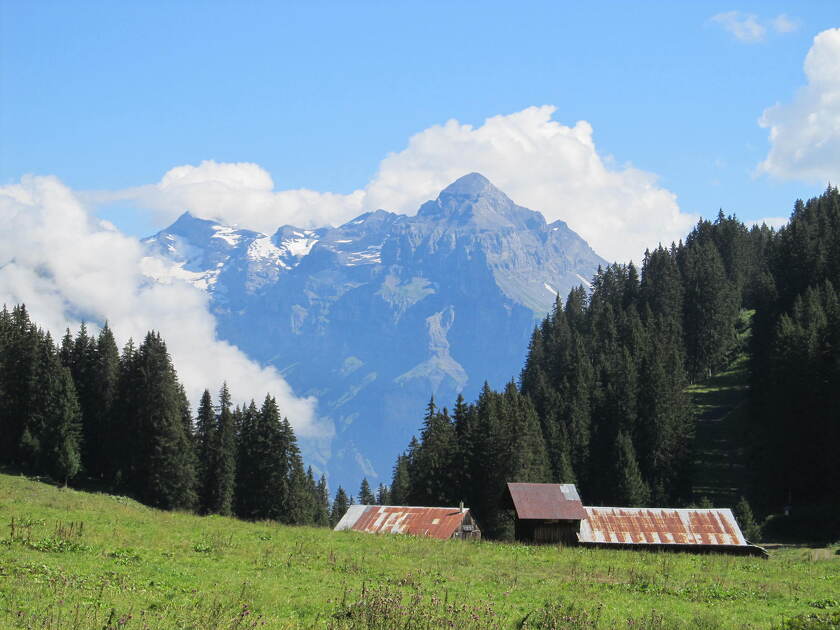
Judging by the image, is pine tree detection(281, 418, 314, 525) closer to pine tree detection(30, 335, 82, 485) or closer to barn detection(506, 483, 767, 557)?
pine tree detection(30, 335, 82, 485)

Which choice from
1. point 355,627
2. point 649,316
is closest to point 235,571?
point 355,627

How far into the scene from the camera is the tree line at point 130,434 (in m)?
79.6

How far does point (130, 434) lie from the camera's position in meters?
82.4

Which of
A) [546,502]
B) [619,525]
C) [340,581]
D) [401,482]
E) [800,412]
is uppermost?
[800,412]

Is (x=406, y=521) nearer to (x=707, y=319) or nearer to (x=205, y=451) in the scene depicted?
(x=205, y=451)

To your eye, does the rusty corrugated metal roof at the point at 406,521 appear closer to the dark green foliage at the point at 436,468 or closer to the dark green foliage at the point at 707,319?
the dark green foliage at the point at 436,468

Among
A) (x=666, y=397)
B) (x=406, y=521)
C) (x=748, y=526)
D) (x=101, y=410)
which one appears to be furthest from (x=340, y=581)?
(x=666, y=397)

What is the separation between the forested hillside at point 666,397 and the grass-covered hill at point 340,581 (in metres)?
35.8

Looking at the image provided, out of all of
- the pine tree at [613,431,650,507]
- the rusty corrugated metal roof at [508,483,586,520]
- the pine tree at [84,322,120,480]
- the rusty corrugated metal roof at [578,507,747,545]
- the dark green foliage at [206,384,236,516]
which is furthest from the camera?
the dark green foliage at [206,384,236,516]

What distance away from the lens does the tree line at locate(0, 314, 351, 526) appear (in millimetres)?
79625

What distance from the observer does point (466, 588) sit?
27.1m

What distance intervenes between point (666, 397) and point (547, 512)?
159ft

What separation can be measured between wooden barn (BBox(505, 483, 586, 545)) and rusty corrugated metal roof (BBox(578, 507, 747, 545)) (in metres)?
1.10

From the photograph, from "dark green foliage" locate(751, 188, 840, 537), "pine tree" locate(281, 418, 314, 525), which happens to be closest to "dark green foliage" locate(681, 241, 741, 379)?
"dark green foliage" locate(751, 188, 840, 537)
